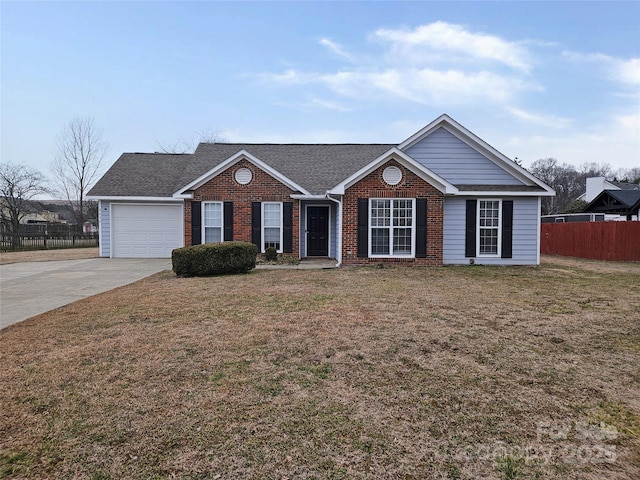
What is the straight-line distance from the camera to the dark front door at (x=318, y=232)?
15.9m

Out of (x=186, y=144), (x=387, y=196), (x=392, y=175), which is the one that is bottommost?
(x=387, y=196)

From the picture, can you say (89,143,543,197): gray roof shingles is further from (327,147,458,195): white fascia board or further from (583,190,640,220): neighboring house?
(583,190,640,220): neighboring house

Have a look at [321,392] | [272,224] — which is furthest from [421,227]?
[321,392]

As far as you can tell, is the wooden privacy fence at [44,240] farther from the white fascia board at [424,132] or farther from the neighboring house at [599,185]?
the neighboring house at [599,185]

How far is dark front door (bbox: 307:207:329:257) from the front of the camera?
1589 centimetres

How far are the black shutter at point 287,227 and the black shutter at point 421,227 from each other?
463cm

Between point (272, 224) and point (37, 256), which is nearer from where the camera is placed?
point (272, 224)

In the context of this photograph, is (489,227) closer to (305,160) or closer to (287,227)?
(287,227)

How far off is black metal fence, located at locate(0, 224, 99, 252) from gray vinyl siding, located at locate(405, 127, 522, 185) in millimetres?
20378

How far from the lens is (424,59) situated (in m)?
15.6

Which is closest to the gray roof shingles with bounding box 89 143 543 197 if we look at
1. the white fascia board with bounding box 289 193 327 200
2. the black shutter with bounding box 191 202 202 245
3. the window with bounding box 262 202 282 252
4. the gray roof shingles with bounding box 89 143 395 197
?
the gray roof shingles with bounding box 89 143 395 197

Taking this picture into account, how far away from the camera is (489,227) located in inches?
539

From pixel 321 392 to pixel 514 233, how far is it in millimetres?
12413

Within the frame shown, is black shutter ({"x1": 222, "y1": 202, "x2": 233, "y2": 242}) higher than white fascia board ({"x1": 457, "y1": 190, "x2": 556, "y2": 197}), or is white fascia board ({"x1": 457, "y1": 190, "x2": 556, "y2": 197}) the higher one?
white fascia board ({"x1": 457, "y1": 190, "x2": 556, "y2": 197})
